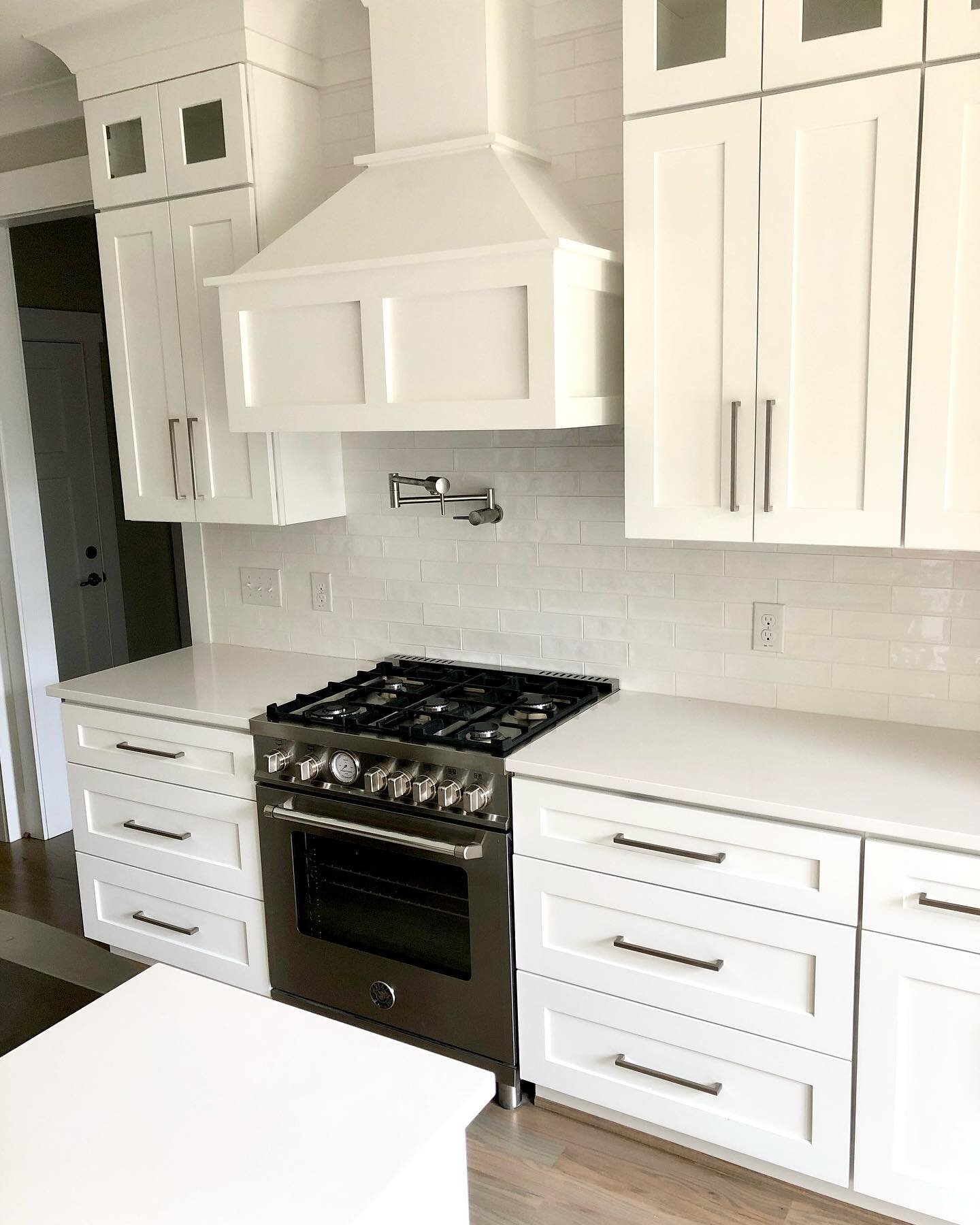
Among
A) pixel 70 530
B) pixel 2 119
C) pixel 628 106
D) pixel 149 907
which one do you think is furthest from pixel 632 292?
pixel 70 530

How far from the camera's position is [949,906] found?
1.96m

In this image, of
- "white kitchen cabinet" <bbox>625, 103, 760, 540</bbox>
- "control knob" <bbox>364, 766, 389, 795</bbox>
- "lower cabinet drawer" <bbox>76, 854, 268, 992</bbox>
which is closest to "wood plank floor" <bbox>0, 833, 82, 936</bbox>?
"lower cabinet drawer" <bbox>76, 854, 268, 992</bbox>

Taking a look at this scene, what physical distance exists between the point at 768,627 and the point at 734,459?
1.92ft

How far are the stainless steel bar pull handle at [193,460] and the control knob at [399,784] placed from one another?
3.90 feet

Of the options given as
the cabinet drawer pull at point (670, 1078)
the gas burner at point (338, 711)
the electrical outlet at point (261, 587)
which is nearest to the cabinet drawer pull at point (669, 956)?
the cabinet drawer pull at point (670, 1078)

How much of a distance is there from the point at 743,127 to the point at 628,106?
10.7 inches

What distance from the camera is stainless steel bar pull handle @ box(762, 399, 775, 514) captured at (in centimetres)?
226

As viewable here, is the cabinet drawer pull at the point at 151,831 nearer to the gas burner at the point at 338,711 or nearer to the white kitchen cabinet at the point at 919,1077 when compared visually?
the gas burner at the point at 338,711

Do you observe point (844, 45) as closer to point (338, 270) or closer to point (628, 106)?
point (628, 106)

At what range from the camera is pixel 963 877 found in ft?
6.38

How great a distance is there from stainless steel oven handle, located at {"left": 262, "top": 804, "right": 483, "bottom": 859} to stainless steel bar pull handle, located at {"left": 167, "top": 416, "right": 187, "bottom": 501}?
1036 millimetres

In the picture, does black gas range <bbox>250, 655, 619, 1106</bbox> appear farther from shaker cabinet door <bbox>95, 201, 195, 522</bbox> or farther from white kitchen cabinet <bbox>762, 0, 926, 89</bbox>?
white kitchen cabinet <bbox>762, 0, 926, 89</bbox>

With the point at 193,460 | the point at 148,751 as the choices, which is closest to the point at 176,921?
the point at 148,751

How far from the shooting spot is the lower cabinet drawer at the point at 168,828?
2.95m
